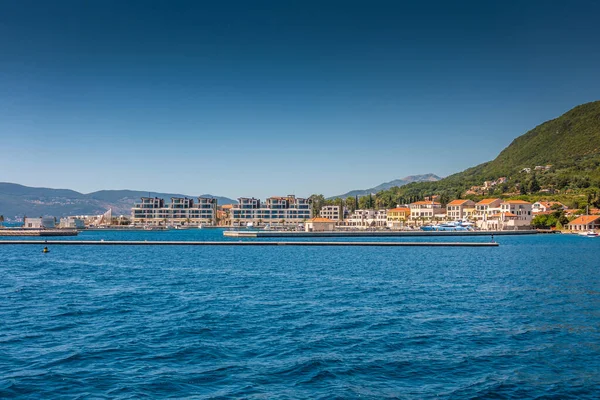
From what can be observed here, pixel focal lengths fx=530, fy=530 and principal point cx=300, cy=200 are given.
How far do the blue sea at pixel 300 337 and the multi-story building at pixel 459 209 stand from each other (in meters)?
131

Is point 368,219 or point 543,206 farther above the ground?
point 543,206

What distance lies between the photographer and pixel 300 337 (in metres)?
20.9

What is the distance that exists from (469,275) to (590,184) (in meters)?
159

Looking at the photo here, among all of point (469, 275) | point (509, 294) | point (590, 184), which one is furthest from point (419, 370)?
point (590, 184)

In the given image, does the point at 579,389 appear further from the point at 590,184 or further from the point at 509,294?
the point at 590,184

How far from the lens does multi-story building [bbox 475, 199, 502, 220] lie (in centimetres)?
15425

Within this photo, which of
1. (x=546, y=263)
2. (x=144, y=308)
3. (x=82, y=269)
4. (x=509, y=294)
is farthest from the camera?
(x=546, y=263)

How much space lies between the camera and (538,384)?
1582 cm

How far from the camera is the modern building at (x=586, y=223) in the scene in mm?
132500

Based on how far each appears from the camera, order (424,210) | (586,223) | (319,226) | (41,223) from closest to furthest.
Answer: (586,223) < (319,226) < (41,223) < (424,210)

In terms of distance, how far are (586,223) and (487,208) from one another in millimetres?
29625

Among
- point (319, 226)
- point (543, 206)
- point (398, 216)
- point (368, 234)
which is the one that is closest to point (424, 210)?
point (398, 216)

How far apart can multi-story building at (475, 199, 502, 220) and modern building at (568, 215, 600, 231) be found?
21.1m

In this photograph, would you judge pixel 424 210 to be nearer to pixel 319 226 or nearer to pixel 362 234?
pixel 319 226
